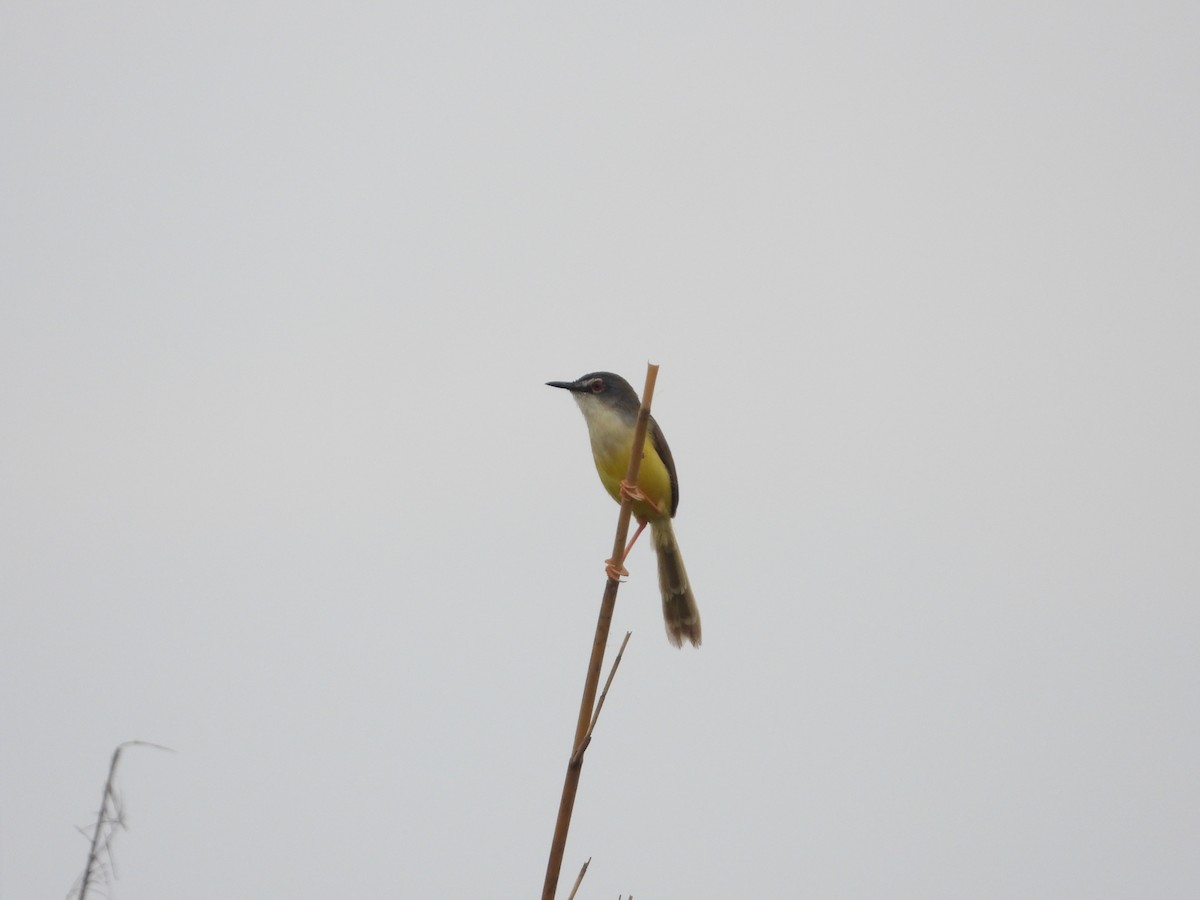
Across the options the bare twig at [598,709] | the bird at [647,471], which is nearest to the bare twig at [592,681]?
the bare twig at [598,709]

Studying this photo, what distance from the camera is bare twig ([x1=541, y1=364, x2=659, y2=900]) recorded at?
7.68 feet

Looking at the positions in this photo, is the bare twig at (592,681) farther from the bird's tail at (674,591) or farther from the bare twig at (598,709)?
the bird's tail at (674,591)

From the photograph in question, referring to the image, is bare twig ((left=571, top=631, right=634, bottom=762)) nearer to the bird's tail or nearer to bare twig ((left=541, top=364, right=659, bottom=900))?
bare twig ((left=541, top=364, right=659, bottom=900))

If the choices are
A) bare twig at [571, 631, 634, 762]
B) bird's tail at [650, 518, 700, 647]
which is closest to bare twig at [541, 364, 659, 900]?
bare twig at [571, 631, 634, 762]

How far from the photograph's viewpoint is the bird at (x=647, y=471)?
6.39 metres

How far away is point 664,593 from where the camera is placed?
7336 millimetres

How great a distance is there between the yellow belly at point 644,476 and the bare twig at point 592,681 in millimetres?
3045

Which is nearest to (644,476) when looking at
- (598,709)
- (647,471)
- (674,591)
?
(647,471)

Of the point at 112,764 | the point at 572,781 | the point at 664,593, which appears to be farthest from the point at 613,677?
the point at 664,593

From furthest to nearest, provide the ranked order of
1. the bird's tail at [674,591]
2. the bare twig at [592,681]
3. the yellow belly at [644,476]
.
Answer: the bird's tail at [674,591] → the yellow belly at [644,476] → the bare twig at [592,681]

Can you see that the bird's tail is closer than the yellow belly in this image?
No

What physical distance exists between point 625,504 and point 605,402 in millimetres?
3713

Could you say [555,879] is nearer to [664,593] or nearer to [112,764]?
[112,764]

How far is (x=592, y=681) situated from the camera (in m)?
2.52
